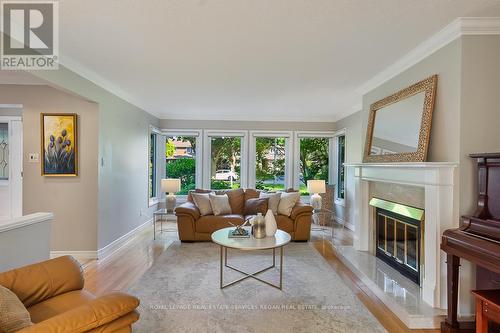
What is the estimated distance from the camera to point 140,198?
5449mm

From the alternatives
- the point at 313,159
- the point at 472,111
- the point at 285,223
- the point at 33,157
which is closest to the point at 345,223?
the point at 313,159

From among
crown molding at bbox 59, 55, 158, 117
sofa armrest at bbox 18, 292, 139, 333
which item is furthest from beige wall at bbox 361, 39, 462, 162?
crown molding at bbox 59, 55, 158, 117

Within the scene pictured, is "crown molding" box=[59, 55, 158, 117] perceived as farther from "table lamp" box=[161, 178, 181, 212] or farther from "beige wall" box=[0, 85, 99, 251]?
"table lamp" box=[161, 178, 181, 212]

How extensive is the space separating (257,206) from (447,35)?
365 centimetres

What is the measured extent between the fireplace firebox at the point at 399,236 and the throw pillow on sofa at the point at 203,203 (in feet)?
8.69

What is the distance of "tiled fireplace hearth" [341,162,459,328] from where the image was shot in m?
2.39

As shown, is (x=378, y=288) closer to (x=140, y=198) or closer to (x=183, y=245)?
(x=183, y=245)

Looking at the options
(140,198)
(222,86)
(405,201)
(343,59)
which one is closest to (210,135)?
(140,198)

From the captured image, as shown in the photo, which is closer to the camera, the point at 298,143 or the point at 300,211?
the point at 300,211

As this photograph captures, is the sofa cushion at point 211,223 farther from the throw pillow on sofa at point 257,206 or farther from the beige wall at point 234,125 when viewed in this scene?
the beige wall at point 234,125

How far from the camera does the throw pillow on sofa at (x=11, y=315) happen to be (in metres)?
1.26

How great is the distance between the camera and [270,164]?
6832 mm

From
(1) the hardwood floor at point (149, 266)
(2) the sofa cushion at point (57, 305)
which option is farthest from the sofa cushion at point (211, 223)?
(2) the sofa cushion at point (57, 305)

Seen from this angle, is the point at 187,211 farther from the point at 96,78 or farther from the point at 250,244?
the point at 96,78
